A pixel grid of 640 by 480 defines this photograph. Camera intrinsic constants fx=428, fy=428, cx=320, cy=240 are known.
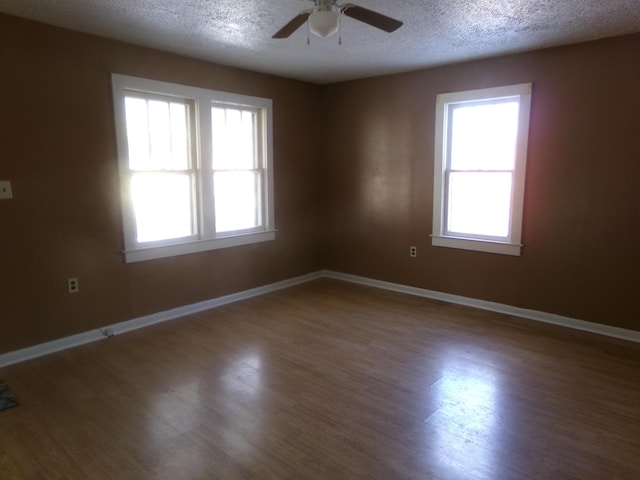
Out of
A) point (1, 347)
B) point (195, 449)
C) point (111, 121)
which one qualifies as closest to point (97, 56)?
point (111, 121)

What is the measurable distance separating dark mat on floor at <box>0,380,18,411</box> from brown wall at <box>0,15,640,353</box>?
50 centimetres

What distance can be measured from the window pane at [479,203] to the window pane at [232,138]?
7.49 feet

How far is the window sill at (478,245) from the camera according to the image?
4.24m

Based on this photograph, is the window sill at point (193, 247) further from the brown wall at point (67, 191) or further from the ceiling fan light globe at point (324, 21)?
the ceiling fan light globe at point (324, 21)

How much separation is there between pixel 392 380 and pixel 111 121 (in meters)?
3.09

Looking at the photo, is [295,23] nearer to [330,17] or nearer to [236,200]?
[330,17]

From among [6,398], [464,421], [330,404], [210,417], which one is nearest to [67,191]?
[6,398]

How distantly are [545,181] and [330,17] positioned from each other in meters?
2.81

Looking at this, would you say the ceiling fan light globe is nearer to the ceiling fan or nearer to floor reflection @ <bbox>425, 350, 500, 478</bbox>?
the ceiling fan

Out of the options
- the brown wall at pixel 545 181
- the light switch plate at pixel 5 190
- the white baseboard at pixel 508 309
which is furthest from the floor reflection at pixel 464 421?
the light switch plate at pixel 5 190

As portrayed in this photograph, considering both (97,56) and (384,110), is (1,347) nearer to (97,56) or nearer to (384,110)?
(97,56)

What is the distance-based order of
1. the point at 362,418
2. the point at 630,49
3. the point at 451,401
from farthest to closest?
1. the point at 630,49
2. the point at 451,401
3. the point at 362,418

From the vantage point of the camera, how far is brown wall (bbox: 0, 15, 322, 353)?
318 centimetres

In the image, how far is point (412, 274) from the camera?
5.07 m
